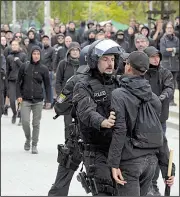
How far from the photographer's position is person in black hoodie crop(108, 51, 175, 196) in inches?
233

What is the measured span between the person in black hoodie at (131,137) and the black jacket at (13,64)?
409 inches

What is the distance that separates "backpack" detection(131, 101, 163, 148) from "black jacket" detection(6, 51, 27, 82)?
34.6ft

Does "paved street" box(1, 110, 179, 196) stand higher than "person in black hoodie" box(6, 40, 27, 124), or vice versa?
"person in black hoodie" box(6, 40, 27, 124)

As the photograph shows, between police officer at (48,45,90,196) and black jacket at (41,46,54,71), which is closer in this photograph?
police officer at (48,45,90,196)

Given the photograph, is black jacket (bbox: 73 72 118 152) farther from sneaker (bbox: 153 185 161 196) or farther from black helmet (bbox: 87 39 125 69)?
sneaker (bbox: 153 185 161 196)

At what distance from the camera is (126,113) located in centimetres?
598

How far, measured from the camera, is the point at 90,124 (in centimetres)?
616

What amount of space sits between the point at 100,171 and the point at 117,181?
0.32 metres

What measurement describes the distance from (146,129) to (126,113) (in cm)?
21

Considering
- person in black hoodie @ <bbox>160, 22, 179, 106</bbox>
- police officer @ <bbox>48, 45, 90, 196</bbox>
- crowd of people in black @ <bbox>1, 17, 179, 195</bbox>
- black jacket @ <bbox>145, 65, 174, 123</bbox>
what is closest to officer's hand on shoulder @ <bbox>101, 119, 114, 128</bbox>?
crowd of people in black @ <bbox>1, 17, 179, 195</bbox>

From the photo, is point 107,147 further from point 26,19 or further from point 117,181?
point 26,19

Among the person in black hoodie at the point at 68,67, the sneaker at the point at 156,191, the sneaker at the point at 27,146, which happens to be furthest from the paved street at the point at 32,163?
the person in black hoodie at the point at 68,67

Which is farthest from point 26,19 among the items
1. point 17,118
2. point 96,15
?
point 17,118

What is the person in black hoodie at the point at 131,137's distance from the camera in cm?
592
